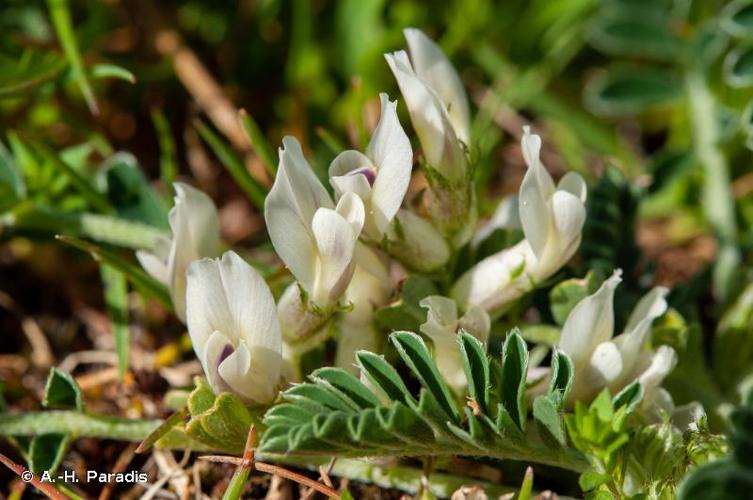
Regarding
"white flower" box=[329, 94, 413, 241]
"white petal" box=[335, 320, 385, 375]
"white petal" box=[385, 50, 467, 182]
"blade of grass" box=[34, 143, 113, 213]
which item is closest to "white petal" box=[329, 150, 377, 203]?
"white flower" box=[329, 94, 413, 241]

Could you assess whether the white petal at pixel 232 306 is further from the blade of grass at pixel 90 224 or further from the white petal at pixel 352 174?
the blade of grass at pixel 90 224

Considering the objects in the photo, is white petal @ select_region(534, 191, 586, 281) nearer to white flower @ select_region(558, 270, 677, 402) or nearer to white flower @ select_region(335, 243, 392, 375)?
white flower @ select_region(558, 270, 677, 402)

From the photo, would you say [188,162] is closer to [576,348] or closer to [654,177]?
[654,177]

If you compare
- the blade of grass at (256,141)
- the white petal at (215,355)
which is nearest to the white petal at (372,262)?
the white petal at (215,355)

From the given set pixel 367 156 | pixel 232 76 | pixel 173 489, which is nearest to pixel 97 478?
pixel 173 489

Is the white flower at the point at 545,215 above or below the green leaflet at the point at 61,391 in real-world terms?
above

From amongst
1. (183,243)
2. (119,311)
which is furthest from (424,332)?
(119,311)
